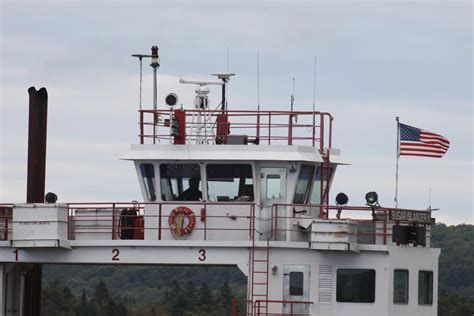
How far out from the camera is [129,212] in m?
43.1

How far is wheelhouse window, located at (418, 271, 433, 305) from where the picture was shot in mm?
41625

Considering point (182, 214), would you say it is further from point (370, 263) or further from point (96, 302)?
point (96, 302)

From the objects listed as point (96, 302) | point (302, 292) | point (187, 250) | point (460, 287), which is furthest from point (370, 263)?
point (460, 287)

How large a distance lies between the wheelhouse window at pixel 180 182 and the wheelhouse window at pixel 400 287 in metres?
5.69

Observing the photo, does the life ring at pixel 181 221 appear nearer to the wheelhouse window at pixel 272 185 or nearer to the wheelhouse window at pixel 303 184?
the wheelhouse window at pixel 272 185

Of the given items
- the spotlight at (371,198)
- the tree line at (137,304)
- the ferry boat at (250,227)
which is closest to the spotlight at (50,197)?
the ferry boat at (250,227)

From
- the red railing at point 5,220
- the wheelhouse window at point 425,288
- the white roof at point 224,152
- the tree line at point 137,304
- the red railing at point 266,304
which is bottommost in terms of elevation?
the tree line at point 137,304

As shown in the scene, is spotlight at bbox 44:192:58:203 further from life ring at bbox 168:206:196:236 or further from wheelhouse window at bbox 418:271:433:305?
wheelhouse window at bbox 418:271:433:305

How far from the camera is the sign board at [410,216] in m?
40.8

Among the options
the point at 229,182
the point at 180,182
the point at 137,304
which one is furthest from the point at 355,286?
the point at 137,304

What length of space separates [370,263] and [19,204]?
9323mm

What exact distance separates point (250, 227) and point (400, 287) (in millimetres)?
4160

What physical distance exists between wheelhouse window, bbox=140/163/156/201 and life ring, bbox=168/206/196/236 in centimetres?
128

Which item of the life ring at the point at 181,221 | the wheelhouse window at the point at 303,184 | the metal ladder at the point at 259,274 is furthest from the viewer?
the wheelhouse window at the point at 303,184
